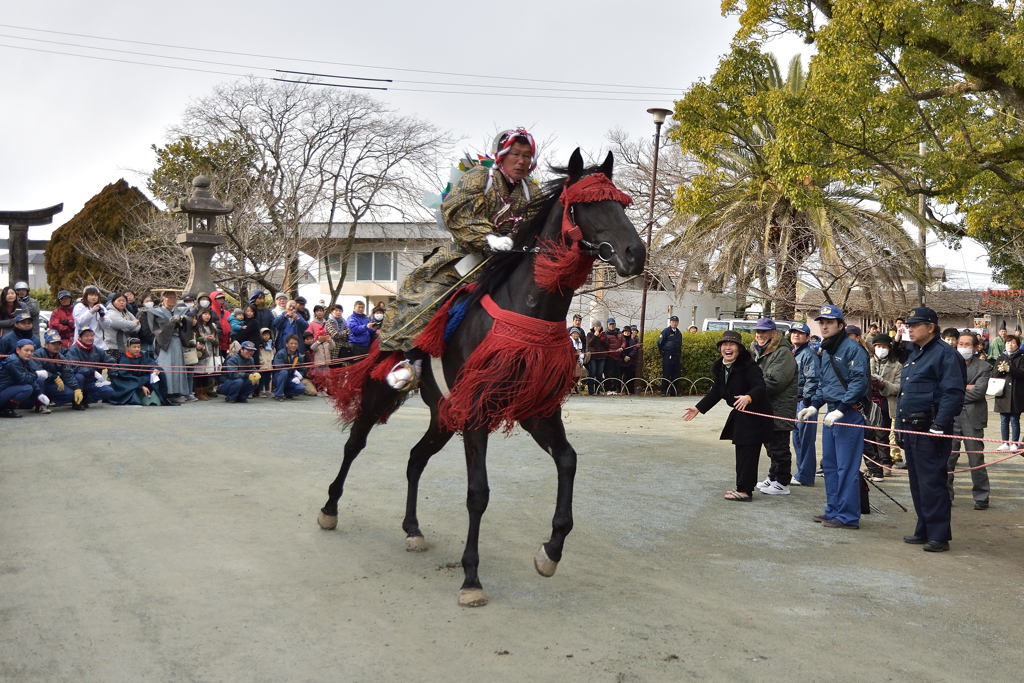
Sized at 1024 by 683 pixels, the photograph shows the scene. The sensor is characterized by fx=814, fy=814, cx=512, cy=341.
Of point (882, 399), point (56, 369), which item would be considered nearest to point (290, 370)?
point (56, 369)

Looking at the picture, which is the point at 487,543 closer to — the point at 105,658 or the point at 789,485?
the point at 105,658

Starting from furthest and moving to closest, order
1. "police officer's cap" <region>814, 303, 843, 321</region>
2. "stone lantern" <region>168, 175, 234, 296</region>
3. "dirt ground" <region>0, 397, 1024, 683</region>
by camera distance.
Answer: "stone lantern" <region>168, 175, 234, 296</region> < "police officer's cap" <region>814, 303, 843, 321</region> < "dirt ground" <region>0, 397, 1024, 683</region>

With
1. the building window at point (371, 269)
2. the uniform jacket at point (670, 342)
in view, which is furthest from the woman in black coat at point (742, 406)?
the building window at point (371, 269)

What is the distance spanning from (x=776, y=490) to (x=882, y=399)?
9.48 feet

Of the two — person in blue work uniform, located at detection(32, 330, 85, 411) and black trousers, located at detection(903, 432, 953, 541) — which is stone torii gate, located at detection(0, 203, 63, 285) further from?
black trousers, located at detection(903, 432, 953, 541)

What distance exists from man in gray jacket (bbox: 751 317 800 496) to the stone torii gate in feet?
43.9

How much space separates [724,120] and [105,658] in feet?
53.1

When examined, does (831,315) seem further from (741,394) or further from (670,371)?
(670,371)

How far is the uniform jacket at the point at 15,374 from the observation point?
11039 millimetres

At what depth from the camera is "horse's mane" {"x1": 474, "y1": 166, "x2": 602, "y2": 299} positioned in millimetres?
5004

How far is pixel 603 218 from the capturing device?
15.0ft

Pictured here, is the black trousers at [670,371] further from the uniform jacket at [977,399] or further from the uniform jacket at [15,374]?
the uniform jacket at [15,374]

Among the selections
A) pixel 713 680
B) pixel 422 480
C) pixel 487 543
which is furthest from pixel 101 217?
pixel 713 680

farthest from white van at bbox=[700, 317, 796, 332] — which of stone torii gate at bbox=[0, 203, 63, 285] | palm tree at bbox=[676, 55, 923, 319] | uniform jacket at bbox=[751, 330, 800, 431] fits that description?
stone torii gate at bbox=[0, 203, 63, 285]
